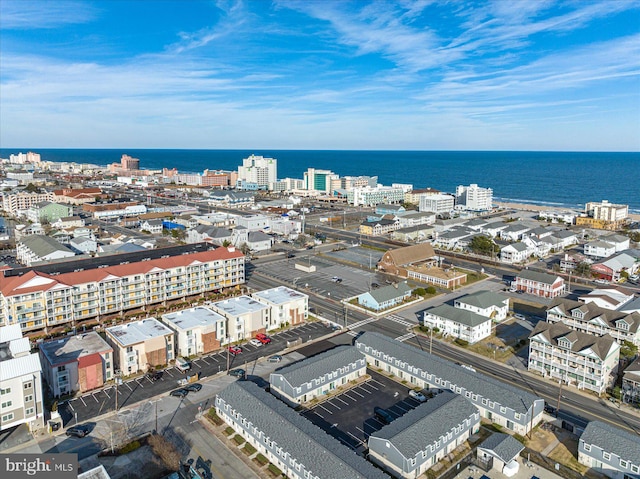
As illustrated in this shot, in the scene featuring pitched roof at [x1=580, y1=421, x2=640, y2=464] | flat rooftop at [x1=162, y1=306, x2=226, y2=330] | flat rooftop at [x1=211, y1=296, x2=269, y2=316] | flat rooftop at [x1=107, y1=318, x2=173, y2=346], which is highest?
flat rooftop at [x1=211, y1=296, x2=269, y2=316]

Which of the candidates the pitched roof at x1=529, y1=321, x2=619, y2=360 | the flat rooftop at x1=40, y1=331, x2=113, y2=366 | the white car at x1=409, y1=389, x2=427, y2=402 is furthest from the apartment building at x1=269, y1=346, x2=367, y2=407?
the pitched roof at x1=529, y1=321, x2=619, y2=360

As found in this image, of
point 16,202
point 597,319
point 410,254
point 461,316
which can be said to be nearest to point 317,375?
point 461,316

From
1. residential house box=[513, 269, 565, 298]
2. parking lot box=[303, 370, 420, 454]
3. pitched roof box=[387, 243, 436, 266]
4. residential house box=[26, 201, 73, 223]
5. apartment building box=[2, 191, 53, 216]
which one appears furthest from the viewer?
apartment building box=[2, 191, 53, 216]

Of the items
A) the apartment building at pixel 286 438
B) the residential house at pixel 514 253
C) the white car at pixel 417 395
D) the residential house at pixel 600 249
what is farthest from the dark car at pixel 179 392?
the residential house at pixel 600 249

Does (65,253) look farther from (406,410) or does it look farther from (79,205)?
(79,205)

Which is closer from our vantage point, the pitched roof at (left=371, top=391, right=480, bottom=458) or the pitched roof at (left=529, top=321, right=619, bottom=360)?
the pitched roof at (left=371, top=391, right=480, bottom=458)

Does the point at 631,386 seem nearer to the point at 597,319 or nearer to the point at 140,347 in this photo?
the point at 597,319

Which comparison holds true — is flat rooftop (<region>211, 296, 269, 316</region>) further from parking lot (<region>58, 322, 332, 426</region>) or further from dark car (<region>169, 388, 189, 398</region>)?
dark car (<region>169, 388, 189, 398</region>)

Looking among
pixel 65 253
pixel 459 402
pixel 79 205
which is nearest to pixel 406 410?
pixel 459 402
